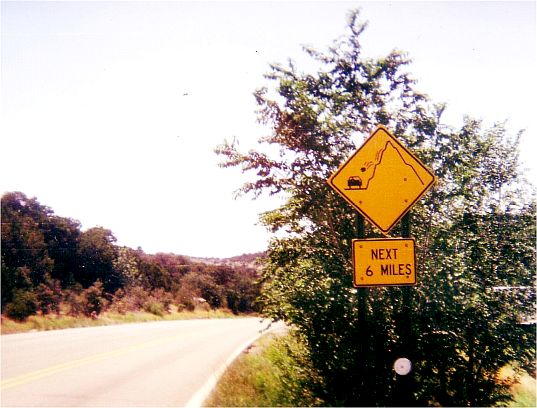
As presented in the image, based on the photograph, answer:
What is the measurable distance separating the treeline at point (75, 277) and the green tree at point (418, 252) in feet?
37.3

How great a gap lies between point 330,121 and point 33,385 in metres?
7.05

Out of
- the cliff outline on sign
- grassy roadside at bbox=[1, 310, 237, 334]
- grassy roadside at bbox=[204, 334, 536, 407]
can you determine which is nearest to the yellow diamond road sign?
the cliff outline on sign

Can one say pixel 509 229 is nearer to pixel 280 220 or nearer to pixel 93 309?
pixel 280 220

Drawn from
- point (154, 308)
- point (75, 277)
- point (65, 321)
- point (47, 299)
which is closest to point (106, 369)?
point (65, 321)

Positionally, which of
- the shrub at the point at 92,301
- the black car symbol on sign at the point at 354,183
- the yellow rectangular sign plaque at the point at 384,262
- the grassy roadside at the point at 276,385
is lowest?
the shrub at the point at 92,301

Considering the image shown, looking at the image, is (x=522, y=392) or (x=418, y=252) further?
(x=522, y=392)

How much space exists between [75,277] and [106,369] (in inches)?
965

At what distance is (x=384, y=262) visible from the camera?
4.72m

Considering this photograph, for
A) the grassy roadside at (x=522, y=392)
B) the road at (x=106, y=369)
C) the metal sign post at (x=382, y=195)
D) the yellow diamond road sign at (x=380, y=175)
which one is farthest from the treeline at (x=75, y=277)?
the yellow diamond road sign at (x=380, y=175)

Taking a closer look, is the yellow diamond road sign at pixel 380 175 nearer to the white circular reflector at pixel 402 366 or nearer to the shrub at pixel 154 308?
the white circular reflector at pixel 402 366

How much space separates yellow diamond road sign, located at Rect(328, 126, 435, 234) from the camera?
4938 mm

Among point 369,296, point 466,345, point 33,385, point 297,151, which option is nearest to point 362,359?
point 369,296

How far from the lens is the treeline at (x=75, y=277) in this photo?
80.5ft

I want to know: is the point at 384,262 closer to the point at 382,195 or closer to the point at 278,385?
the point at 382,195
